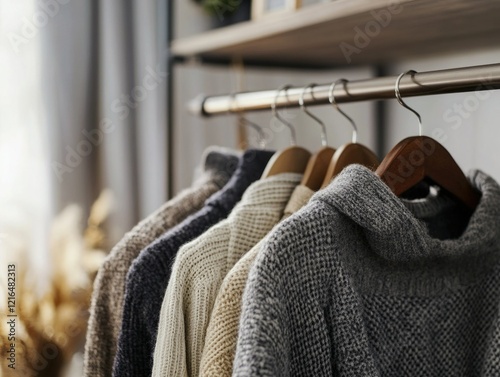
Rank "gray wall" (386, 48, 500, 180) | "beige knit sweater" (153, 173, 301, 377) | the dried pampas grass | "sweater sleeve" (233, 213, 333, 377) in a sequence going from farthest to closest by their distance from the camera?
the dried pampas grass → "gray wall" (386, 48, 500, 180) → "beige knit sweater" (153, 173, 301, 377) → "sweater sleeve" (233, 213, 333, 377)

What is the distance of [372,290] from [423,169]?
168 mm

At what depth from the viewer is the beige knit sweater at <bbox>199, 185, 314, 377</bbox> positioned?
618mm

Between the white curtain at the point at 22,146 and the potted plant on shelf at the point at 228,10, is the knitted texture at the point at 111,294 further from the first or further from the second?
the potted plant on shelf at the point at 228,10

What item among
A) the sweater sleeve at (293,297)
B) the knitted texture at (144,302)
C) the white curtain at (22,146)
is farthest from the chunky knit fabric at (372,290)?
the white curtain at (22,146)

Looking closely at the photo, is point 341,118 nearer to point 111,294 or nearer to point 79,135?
point 79,135

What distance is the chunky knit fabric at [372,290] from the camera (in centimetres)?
58

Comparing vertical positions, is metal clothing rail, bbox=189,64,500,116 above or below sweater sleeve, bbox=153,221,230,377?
above

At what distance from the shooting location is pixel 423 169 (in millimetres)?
750

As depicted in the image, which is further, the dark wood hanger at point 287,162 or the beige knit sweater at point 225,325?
the dark wood hanger at point 287,162

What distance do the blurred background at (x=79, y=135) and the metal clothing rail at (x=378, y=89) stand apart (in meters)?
0.31

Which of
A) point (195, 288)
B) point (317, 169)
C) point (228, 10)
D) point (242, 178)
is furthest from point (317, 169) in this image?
point (228, 10)

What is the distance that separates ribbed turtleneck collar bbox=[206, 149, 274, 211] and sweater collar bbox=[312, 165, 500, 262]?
0.22m

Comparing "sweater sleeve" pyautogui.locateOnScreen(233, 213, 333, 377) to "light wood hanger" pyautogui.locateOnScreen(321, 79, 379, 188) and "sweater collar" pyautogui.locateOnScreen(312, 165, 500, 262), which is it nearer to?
"sweater collar" pyautogui.locateOnScreen(312, 165, 500, 262)

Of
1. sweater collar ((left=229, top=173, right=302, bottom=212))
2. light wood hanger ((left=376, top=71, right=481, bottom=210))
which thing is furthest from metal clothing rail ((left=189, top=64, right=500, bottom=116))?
sweater collar ((left=229, top=173, right=302, bottom=212))
